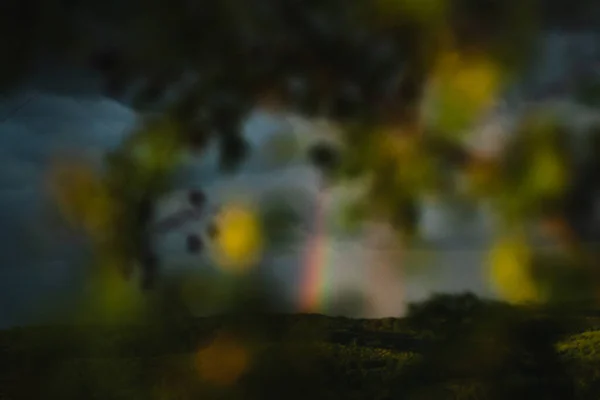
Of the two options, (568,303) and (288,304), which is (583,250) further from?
(288,304)

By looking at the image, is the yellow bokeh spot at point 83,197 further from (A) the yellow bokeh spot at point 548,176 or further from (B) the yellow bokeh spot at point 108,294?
(A) the yellow bokeh spot at point 548,176

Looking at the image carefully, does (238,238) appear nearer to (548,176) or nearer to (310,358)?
(310,358)

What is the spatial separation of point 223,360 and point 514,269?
45cm

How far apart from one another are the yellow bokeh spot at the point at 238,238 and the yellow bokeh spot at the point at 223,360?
0.11m

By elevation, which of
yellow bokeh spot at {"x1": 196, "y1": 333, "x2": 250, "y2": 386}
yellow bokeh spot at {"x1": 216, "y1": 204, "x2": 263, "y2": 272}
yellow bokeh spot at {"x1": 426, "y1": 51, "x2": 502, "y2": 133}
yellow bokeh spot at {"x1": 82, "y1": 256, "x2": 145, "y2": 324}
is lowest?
yellow bokeh spot at {"x1": 196, "y1": 333, "x2": 250, "y2": 386}

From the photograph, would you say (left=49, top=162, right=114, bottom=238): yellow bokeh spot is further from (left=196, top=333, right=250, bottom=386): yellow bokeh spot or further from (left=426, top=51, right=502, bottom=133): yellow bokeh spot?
(left=426, top=51, right=502, bottom=133): yellow bokeh spot

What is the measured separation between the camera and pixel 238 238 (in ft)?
4.18

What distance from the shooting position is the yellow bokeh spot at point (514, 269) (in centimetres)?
132

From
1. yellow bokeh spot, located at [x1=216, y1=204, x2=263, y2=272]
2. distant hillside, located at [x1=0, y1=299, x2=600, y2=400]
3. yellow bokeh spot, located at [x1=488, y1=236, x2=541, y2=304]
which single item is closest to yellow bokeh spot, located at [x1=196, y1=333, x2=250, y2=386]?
distant hillside, located at [x1=0, y1=299, x2=600, y2=400]

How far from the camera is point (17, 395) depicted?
1.29 m

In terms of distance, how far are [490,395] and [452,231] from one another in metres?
0.25

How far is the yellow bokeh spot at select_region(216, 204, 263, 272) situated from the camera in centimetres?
127

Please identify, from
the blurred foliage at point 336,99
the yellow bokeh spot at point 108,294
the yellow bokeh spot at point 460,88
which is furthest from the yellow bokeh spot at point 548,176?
the yellow bokeh spot at point 108,294

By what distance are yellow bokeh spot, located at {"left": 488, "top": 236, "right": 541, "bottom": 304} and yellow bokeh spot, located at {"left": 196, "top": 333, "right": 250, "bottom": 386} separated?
0.39 m
